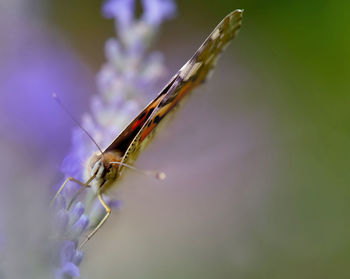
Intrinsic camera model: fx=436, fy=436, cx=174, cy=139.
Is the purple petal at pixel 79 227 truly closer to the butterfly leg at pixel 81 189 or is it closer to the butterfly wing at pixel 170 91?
the butterfly leg at pixel 81 189

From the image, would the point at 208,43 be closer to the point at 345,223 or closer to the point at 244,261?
the point at 244,261

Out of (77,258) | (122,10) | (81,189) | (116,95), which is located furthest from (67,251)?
(122,10)

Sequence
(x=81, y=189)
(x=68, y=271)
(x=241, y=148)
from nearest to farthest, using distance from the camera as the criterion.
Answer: (x=68, y=271) → (x=81, y=189) → (x=241, y=148)

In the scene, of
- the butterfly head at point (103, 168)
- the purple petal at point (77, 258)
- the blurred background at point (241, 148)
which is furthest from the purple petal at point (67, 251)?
the blurred background at point (241, 148)

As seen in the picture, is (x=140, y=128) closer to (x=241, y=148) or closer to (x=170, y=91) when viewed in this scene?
(x=170, y=91)

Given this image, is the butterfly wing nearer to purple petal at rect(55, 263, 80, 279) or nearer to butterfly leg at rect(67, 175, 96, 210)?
butterfly leg at rect(67, 175, 96, 210)

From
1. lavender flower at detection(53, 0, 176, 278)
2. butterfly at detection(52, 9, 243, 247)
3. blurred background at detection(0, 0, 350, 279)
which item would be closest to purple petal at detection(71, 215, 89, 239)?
lavender flower at detection(53, 0, 176, 278)

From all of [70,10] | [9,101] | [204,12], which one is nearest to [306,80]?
[204,12]
